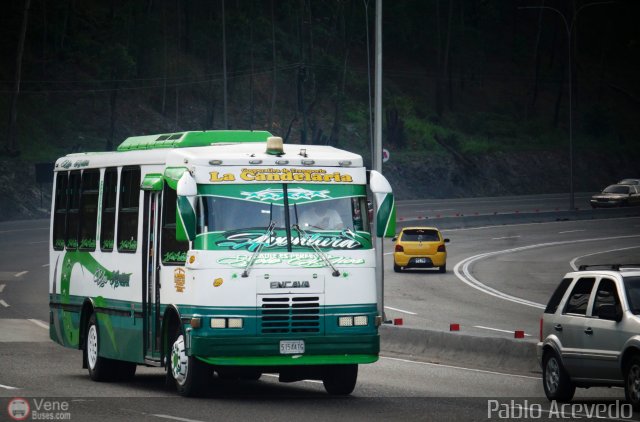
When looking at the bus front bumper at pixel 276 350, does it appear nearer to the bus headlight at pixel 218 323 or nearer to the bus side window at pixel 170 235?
the bus headlight at pixel 218 323

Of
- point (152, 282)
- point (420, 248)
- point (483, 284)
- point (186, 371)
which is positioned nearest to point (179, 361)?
point (186, 371)

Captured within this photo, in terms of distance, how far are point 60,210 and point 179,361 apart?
19.4 feet

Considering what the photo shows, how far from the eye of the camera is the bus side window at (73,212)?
66.7 ft

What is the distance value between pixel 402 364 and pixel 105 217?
5.75 m

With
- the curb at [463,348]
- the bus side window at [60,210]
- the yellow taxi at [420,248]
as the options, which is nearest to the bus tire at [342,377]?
the curb at [463,348]

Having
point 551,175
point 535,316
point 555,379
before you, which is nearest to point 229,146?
point 555,379

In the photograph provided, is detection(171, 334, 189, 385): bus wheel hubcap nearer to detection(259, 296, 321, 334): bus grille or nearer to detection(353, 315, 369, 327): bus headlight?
detection(259, 296, 321, 334): bus grille

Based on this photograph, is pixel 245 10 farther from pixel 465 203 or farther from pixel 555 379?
pixel 555 379

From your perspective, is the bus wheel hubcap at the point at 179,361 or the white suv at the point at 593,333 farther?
the bus wheel hubcap at the point at 179,361

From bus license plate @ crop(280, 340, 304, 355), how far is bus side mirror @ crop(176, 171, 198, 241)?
1631 mm

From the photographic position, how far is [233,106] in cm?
9475

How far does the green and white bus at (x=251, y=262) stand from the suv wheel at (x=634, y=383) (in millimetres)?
3098

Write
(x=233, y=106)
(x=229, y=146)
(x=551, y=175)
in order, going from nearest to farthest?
1. (x=229, y=146)
2. (x=233, y=106)
3. (x=551, y=175)

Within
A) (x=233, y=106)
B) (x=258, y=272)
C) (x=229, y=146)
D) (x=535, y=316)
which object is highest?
(x=233, y=106)
